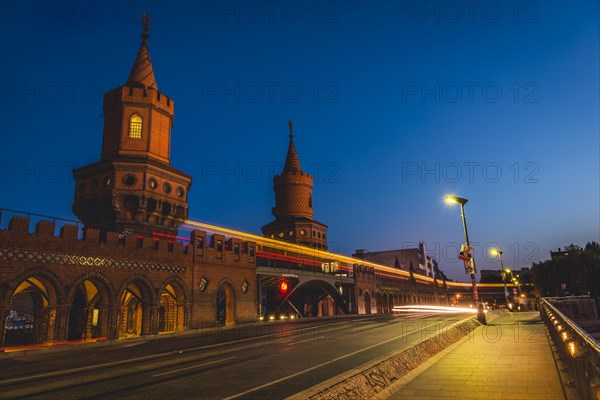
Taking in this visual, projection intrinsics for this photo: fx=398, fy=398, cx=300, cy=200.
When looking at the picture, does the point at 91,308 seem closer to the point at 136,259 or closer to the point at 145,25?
the point at 136,259

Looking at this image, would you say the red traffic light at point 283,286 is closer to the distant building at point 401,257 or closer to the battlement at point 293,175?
the battlement at point 293,175

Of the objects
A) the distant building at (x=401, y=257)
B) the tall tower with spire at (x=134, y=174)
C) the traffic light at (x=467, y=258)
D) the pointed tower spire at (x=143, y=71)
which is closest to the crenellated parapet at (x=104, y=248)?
the tall tower with spire at (x=134, y=174)

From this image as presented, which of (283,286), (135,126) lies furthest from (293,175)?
(135,126)

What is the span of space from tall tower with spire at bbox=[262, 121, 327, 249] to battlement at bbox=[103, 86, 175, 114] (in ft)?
106

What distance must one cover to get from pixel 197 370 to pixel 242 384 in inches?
110

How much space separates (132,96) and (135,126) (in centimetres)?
288

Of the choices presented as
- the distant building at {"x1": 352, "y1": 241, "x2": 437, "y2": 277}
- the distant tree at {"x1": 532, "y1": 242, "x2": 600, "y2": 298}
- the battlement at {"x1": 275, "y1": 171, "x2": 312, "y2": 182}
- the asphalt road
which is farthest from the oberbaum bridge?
the distant building at {"x1": 352, "y1": 241, "x2": 437, "y2": 277}

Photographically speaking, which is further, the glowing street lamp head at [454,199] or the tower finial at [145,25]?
the tower finial at [145,25]

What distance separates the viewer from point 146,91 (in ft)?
124

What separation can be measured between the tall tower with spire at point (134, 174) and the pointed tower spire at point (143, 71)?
0.33 ft

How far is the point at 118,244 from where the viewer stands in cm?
2594

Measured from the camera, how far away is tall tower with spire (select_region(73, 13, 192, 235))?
34500 mm

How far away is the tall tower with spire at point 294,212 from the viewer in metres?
65.9

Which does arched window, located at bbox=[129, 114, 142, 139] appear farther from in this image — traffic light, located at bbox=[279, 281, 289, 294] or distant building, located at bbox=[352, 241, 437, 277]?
distant building, located at bbox=[352, 241, 437, 277]
